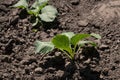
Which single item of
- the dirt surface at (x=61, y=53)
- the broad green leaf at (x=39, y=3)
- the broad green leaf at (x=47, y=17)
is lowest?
the dirt surface at (x=61, y=53)

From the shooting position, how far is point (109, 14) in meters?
3.02

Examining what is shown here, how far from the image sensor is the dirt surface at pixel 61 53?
2.55 m

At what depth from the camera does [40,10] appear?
10.6ft

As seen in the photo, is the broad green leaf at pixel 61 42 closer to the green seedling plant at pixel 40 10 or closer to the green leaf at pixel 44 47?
the green leaf at pixel 44 47

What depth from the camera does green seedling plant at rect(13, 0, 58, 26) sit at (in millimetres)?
3062

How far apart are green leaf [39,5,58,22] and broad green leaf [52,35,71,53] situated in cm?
56

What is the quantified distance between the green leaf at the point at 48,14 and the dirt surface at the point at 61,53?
0.22 feet

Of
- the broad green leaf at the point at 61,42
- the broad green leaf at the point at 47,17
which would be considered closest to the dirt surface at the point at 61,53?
the broad green leaf at the point at 47,17

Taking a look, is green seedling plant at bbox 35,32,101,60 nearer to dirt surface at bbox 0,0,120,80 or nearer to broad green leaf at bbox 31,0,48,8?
dirt surface at bbox 0,0,120,80

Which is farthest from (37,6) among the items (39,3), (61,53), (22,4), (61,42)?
(61,42)

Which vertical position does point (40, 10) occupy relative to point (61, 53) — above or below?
above

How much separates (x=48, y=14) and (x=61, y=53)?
0.53 meters

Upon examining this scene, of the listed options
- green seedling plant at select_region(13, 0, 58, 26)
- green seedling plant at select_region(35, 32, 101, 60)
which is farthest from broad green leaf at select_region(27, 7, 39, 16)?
green seedling plant at select_region(35, 32, 101, 60)

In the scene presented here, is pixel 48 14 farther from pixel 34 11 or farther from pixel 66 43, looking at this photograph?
pixel 66 43
